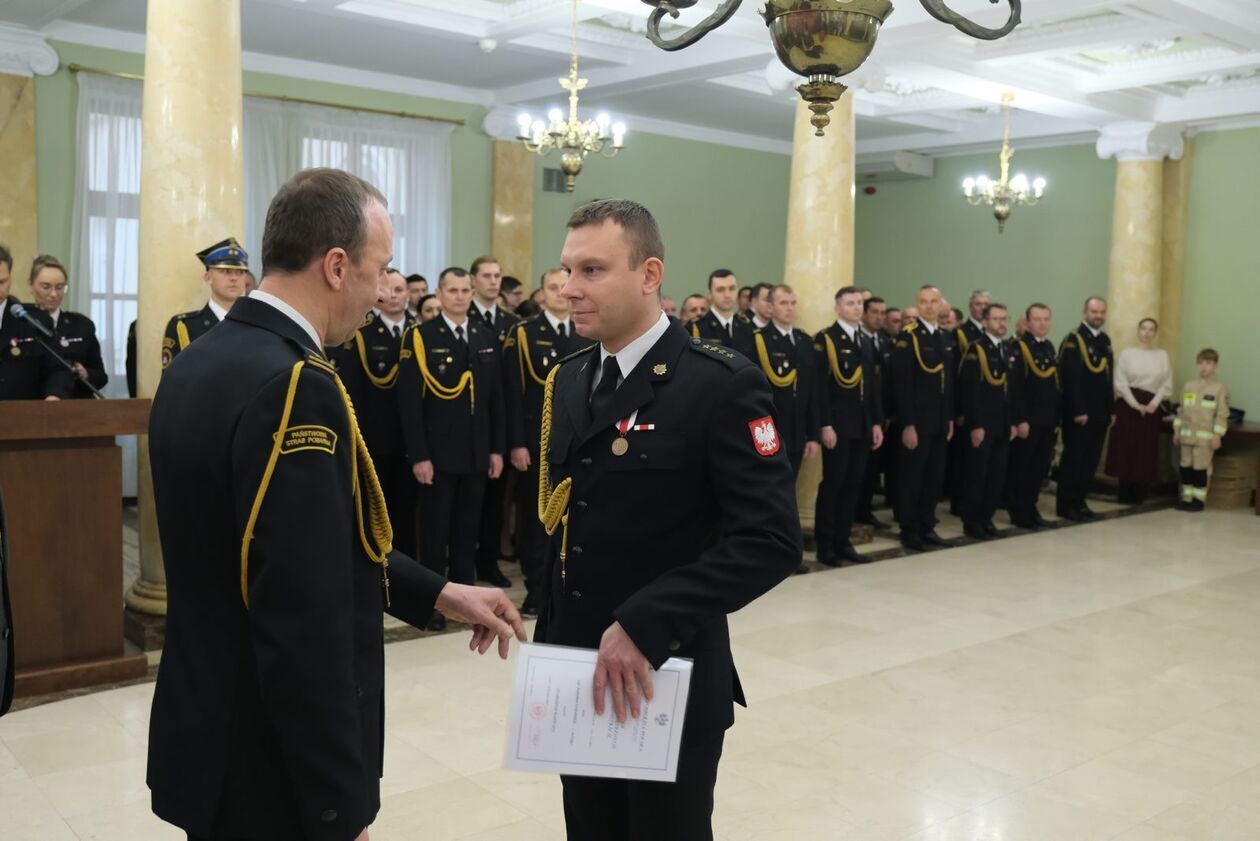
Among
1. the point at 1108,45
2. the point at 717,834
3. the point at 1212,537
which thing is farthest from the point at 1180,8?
the point at 717,834

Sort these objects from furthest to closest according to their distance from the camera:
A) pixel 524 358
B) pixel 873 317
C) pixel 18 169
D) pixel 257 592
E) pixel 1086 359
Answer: pixel 1086 359 < pixel 873 317 < pixel 18 169 < pixel 524 358 < pixel 257 592

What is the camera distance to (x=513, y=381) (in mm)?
5812

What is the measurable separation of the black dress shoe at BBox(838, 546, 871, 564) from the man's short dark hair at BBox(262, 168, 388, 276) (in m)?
5.91

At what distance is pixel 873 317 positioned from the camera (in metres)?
8.16

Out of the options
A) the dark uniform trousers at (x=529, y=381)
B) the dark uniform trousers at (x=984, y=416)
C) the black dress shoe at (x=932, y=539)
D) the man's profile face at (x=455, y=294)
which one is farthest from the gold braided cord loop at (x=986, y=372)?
the man's profile face at (x=455, y=294)

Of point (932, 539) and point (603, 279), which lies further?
point (932, 539)

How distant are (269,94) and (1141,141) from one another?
284 inches

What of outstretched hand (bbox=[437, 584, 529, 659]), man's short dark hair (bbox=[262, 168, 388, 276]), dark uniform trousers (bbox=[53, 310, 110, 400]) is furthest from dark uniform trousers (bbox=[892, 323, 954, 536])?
man's short dark hair (bbox=[262, 168, 388, 276])

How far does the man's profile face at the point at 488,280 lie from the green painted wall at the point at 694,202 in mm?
4710

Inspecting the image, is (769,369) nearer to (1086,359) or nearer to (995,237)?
(1086,359)

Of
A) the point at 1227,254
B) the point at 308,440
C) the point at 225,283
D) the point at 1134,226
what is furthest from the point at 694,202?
the point at 308,440

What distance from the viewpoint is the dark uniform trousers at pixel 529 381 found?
5801 millimetres

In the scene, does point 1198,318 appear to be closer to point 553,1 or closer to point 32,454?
point 553,1

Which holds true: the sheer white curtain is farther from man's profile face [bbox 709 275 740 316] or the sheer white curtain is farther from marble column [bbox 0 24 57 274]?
man's profile face [bbox 709 275 740 316]
